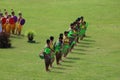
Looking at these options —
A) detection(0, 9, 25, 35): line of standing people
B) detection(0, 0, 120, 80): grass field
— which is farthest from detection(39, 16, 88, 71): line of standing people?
detection(0, 9, 25, 35): line of standing people

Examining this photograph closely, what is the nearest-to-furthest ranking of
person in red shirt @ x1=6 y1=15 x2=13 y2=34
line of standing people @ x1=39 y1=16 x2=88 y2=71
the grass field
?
the grass field, line of standing people @ x1=39 y1=16 x2=88 y2=71, person in red shirt @ x1=6 y1=15 x2=13 y2=34

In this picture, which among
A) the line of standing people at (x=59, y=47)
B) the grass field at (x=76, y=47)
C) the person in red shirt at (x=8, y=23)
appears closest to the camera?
the grass field at (x=76, y=47)

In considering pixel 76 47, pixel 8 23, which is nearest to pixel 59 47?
pixel 76 47

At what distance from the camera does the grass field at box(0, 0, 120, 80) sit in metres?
23.9

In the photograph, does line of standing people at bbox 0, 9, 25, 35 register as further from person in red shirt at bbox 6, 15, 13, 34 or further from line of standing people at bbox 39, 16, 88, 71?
line of standing people at bbox 39, 16, 88, 71

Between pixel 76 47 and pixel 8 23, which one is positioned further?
Result: pixel 8 23

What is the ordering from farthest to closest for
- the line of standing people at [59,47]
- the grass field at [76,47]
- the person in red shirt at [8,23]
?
the person in red shirt at [8,23]
the line of standing people at [59,47]
the grass field at [76,47]

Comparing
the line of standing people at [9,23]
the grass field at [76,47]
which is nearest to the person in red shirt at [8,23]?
the line of standing people at [9,23]

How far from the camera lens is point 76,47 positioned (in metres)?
34.9

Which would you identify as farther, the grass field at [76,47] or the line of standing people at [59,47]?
the line of standing people at [59,47]

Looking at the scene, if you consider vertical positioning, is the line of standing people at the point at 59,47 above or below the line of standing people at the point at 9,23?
below

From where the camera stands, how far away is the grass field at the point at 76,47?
2394 centimetres

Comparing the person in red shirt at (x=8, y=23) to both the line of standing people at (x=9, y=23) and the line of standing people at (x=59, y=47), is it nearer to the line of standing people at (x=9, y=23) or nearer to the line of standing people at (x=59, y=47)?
the line of standing people at (x=9, y=23)

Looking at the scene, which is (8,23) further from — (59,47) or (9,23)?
(59,47)
